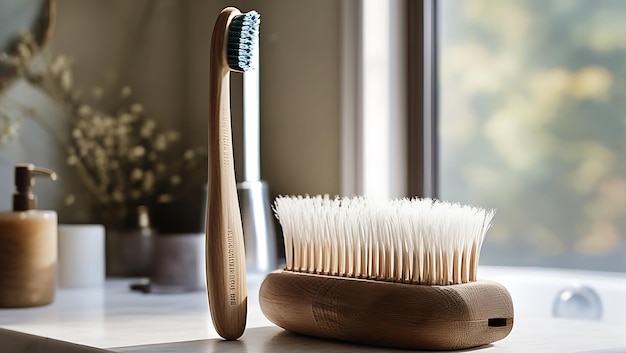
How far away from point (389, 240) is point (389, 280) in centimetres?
4

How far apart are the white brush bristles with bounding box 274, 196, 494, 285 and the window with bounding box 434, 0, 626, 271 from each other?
2.55 feet

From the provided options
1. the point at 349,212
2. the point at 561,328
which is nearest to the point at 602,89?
the point at 561,328

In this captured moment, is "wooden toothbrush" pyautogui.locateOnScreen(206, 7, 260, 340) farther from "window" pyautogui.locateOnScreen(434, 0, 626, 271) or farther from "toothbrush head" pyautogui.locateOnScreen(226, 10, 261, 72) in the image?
"window" pyautogui.locateOnScreen(434, 0, 626, 271)

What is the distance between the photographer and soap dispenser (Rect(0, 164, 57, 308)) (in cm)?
113

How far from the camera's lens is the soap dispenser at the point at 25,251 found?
1132 millimetres

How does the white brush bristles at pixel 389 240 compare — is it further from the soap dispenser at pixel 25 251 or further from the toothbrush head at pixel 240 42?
the soap dispenser at pixel 25 251

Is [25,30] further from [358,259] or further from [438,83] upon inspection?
[358,259]

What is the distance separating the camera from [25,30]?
142 cm

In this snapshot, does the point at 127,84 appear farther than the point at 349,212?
Yes

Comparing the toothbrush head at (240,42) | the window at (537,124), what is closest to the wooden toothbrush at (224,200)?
the toothbrush head at (240,42)

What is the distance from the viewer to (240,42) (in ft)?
2.65

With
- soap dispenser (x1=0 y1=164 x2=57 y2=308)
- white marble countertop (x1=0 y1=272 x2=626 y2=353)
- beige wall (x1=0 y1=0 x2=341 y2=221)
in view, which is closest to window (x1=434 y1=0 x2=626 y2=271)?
beige wall (x1=0 y1=0 x2=341 y2=221)

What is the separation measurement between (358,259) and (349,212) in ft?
0.15

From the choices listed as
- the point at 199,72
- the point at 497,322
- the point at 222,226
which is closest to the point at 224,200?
the point at 222,226
